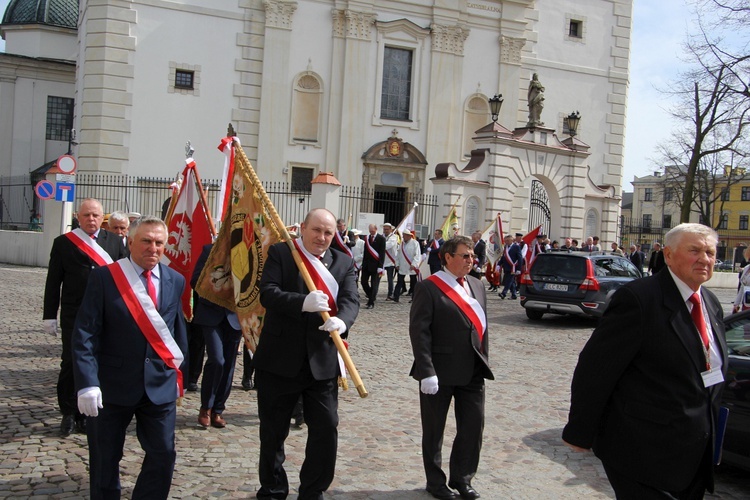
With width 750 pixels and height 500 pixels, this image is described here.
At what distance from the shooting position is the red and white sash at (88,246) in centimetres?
673

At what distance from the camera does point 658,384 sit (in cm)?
362

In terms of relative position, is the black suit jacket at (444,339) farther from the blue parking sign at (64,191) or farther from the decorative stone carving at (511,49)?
the decorative stone carving at (511,49)

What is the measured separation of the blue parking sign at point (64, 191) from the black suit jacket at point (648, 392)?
18516 mm

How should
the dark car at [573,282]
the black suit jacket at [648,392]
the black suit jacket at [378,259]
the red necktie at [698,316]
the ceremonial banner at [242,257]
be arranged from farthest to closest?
the black suit jacket at [378,259] < the dark car at [573,282] < the ceremonial banner at [242,257] < the red necktie at [698,316] < the black suit jacket at [648,392]

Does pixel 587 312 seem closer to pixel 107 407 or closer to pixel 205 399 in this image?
pixel 205 399

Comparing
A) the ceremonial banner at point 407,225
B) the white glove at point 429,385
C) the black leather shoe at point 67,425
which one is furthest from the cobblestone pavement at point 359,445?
the ceremonial banner at point 407,225

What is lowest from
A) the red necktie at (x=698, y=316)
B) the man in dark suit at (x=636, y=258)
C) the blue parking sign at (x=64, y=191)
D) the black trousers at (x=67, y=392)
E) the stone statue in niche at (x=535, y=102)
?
the black trousers at (x=67, y=392)

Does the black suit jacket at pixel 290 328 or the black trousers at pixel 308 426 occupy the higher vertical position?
the black suit jacket at pixel 290 328

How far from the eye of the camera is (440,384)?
18.0 ft

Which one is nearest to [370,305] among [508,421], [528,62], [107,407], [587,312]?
[587,312]

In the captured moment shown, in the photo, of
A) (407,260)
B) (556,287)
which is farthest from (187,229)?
(407,260)

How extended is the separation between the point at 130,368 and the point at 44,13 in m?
40.9

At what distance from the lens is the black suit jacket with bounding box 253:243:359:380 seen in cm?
497

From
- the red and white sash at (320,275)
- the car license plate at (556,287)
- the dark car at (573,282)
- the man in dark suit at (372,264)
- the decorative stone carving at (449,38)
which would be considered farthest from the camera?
the decorative stone carving at (449,38)
